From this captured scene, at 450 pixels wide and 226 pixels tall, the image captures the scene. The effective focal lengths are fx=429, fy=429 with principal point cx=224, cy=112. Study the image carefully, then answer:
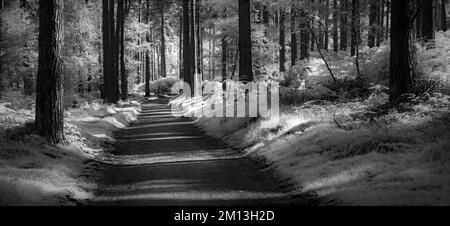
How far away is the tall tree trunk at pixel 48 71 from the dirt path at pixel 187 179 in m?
2.32

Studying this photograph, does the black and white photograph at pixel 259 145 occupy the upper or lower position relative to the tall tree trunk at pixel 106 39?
lower

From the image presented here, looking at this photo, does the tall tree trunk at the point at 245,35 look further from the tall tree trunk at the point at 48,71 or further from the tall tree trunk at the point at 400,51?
the tall tree trunk at the point at 48,71

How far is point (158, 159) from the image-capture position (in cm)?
1247

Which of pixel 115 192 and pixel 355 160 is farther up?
pixel 355 160

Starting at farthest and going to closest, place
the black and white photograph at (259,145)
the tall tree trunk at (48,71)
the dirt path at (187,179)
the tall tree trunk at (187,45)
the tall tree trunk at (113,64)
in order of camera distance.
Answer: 1. the tall tree trunk at (187,45)
2. the tall tree trunk at (113,64)
3. the tall tree trunk at (48,71)
4. the dirt path at (187,179)
5. the black and white photograph at (259,145)

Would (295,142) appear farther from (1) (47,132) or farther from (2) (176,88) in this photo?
(2) (176,88)

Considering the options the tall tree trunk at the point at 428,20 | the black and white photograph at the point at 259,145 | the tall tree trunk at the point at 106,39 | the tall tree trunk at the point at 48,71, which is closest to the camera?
the black and white photograph at the point at 259,145

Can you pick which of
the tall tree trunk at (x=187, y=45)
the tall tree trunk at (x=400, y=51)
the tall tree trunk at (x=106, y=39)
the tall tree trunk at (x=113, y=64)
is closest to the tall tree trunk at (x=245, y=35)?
the tall tree trunk at (x=400, y=51)

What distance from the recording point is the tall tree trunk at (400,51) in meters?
11.9

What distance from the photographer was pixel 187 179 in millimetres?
9695

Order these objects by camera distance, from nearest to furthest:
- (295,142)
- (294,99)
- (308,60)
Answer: (295,142) → (294,99) → (308,60)

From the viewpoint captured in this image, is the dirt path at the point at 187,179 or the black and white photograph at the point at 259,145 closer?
the black and white photograph at the point at 259,145
